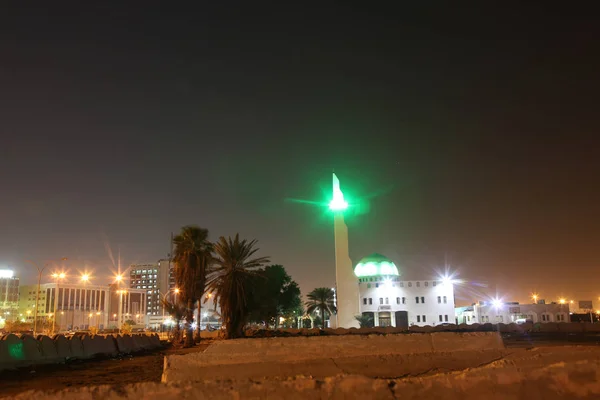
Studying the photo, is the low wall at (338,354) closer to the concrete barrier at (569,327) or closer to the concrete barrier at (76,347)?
the concrete barrier at (76,347)

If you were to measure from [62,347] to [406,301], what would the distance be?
300ft

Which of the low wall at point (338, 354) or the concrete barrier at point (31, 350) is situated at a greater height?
the low wall at point (338, 354)

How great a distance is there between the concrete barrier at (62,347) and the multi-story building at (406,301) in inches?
3413

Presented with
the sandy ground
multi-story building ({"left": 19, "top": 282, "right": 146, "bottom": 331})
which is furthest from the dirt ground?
multi-story building ({"left": 19, "top": 282, "right": 146, "bottom": 331})

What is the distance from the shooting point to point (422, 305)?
345 ft

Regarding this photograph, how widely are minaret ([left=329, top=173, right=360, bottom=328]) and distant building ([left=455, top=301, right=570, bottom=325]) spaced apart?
96.4 ft

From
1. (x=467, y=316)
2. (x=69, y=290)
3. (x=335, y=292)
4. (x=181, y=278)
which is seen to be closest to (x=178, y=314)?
(x=181, y=278)

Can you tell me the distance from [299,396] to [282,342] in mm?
6157

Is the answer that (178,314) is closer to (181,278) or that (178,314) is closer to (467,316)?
(181,278)

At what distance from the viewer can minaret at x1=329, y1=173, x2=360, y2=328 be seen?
Result: 97812mm

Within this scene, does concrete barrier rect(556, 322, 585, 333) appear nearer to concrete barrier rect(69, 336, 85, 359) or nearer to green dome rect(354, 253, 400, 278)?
concrete barrier rect(69, 336, 85, 359)

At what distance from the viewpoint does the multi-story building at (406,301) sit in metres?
104

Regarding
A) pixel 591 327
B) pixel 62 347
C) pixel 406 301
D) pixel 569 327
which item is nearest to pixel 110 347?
pixel 62 347

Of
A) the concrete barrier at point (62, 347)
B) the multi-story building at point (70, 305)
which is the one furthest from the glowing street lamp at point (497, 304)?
the multi-story building at point (70, 305)
